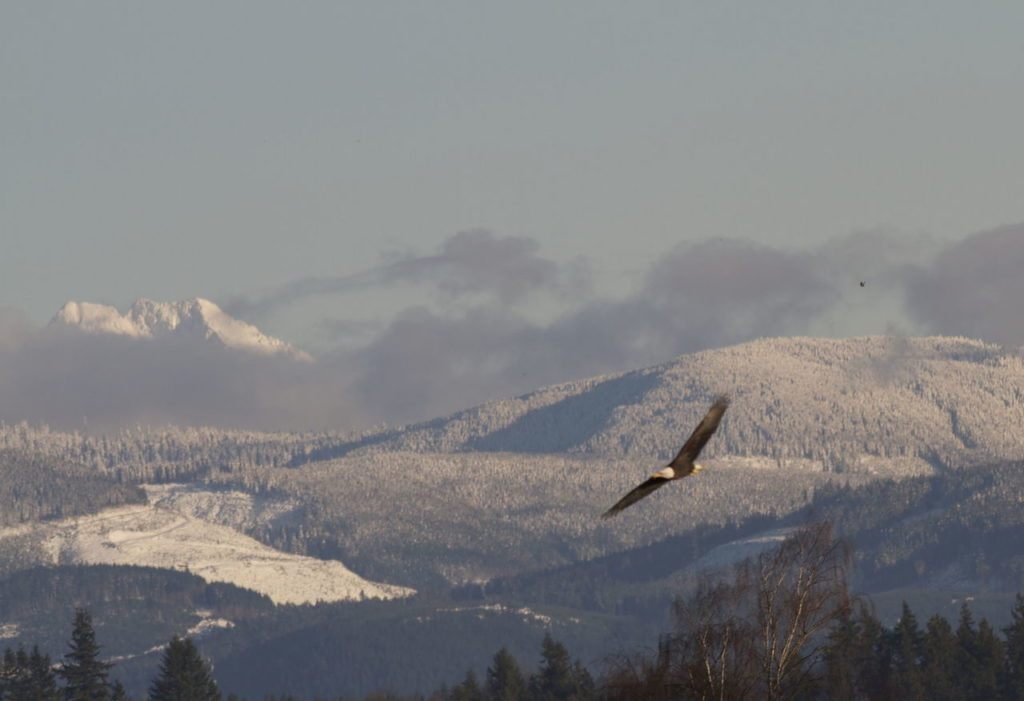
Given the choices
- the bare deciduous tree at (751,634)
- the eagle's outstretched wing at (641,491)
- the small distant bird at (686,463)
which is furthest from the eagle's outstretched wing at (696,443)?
the bare deciduous tree at (751,634)

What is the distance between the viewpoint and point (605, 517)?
224ft

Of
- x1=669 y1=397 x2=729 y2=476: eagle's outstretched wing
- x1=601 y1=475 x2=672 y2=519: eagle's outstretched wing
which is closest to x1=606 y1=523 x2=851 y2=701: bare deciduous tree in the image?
x1=601 y1=475 x2=672 y2=519: eagle's outstretched wing

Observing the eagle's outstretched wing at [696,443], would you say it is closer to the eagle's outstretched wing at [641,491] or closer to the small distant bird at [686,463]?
the small distant bird at [686,463]

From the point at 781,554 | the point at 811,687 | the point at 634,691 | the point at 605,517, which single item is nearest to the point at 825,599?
the point at 781,554

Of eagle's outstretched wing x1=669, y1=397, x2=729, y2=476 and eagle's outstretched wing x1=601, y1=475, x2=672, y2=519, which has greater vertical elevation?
eagle's outstretched wing x1=669, y1=397, x2=729, y2=476

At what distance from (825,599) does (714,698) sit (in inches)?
268

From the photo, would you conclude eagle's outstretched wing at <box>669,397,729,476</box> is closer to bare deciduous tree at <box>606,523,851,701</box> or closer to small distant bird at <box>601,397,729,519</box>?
small distant bird at <box>601,397,729,519</box>

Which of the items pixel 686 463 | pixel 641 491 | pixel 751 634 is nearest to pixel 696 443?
pixel 686 463

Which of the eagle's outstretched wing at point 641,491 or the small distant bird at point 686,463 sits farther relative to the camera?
the eagle's outstretched wing at point 641,491

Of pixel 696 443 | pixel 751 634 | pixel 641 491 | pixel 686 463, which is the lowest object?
pixel 641 491

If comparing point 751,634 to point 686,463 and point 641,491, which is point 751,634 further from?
point 686,463

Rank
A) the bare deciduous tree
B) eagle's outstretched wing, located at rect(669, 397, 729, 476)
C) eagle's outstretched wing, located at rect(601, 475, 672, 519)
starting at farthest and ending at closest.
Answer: the bare deciduous tree → eagle's outstretched wing, located at rect(601, 475, 672, 519) → eagle's outstretched wing, located at rect(669, 397, 729, 476)

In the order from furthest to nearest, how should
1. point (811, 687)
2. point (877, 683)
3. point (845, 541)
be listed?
point (877, 683) < point (811, 687) < point (845, 541)

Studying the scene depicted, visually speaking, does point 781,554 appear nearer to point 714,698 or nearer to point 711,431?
point 714,698
